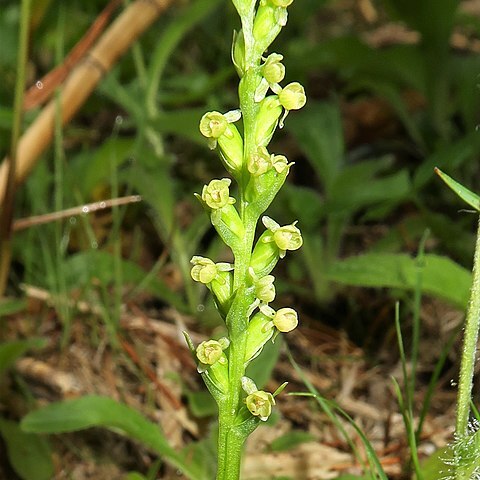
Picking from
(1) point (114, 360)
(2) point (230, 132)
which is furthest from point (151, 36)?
(2) point (230, 132)

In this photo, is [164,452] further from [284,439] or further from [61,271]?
[61,271]

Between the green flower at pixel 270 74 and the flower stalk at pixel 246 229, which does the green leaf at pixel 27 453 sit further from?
the green flower at pixel 270 74

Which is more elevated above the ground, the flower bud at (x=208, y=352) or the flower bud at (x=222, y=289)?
the flower bud at (x=222, y=289)

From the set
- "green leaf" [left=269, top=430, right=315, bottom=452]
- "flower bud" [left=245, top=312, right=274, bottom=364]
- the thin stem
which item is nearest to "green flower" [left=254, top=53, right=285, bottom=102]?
"flower bud" [left=245, top=312, right=274, bottom=364]

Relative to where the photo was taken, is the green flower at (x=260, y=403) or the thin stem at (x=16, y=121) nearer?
the green flower at (x=260, y=403)

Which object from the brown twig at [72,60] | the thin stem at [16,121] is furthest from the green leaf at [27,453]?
the brown twig at [72,60]

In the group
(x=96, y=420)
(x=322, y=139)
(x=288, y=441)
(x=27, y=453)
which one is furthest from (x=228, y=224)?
(x=322, y=139)

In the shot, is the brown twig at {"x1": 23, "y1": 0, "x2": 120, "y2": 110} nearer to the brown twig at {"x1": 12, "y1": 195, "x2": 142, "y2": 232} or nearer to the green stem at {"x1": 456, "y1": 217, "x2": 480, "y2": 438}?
the brown twig at {"x1": 12, "y1": 195, "x2": 142, "y2": 232}
